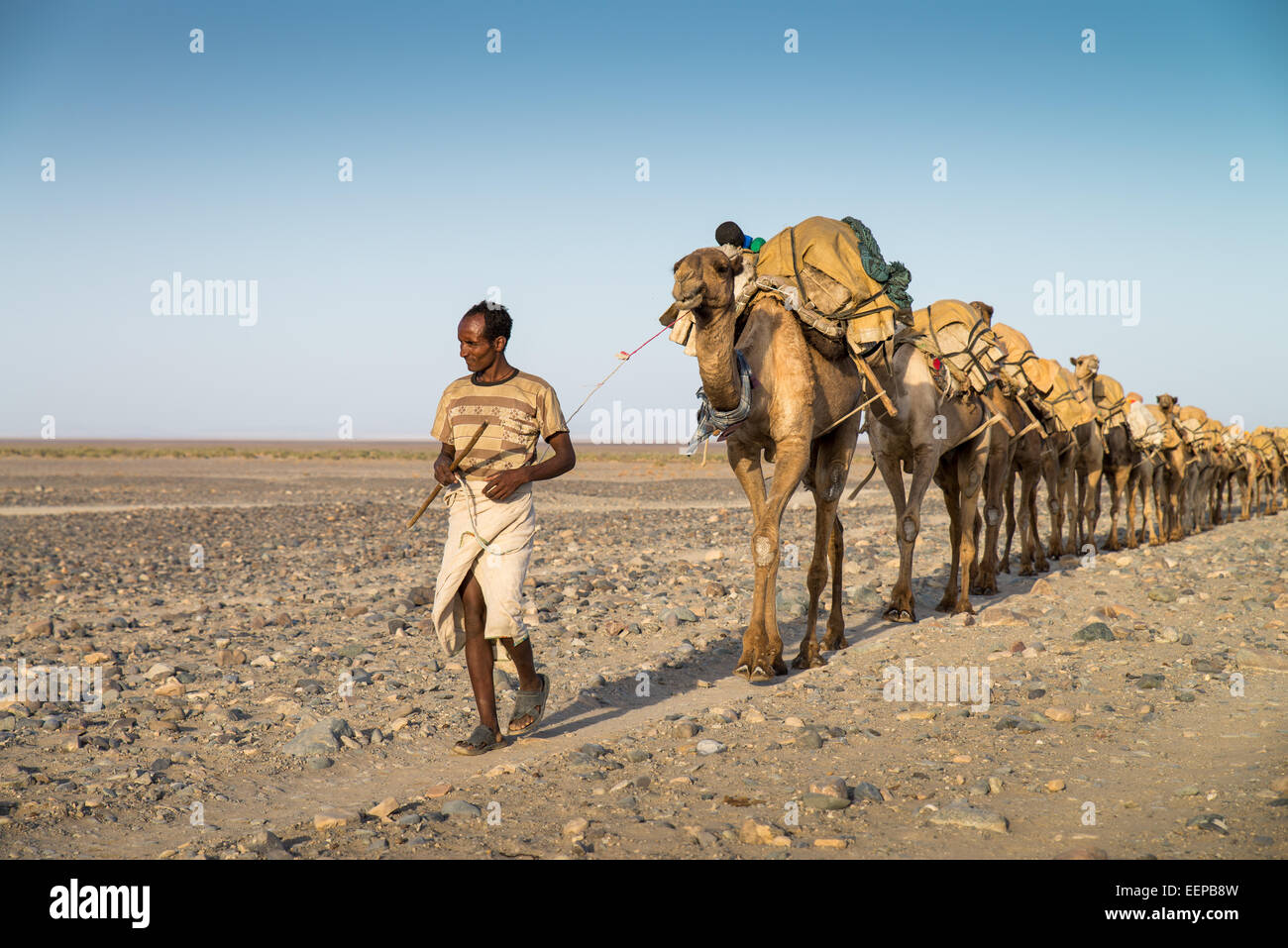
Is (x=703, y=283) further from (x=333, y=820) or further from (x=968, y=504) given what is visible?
(x=968, y=504)

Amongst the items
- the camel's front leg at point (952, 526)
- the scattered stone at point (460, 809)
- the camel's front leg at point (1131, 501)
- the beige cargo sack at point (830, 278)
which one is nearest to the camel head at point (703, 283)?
the beige cargo sack at point (830, 278)

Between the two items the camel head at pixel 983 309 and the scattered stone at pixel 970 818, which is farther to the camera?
the camel head at pixel 983 309

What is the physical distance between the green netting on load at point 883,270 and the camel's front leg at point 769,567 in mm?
1719

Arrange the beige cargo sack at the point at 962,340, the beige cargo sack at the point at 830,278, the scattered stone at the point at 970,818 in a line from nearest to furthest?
the scattered stone at the point at 970,818
the beige cargo sack at the point at 830,278
the beige cargo sack at the point at 962,340

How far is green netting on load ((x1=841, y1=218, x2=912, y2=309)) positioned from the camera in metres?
8.47

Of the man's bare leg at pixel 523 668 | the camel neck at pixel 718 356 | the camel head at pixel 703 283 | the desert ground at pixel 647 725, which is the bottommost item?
the desert ground at pixel 647 725

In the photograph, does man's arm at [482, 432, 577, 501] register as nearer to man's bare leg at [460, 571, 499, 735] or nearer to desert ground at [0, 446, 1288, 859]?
man's bare leg at [460, 571, 499, 735]

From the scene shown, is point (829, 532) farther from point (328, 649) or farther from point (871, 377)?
point (328, 649)

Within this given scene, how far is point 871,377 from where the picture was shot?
834 cm

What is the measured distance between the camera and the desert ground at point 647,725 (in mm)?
4586

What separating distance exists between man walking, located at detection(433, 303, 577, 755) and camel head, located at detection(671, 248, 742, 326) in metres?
1.32

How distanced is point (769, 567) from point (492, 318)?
9.93 feet

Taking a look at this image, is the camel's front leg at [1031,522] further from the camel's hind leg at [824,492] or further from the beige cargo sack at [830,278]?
the beige cargo sack at [830,278]
